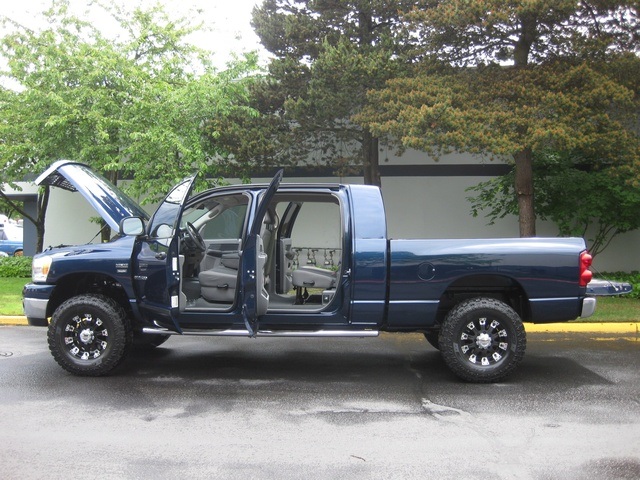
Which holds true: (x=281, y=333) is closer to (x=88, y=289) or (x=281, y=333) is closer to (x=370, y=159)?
(x=88, y=289)

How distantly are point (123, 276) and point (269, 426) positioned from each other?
2366mm

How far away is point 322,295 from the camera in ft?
22.8

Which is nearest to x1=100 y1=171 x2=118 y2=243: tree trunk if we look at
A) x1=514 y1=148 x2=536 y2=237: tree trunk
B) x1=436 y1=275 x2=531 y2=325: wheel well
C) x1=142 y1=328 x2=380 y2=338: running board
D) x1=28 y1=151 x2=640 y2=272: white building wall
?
x1=28 y1=151 x2=640 y2=272: white building wall

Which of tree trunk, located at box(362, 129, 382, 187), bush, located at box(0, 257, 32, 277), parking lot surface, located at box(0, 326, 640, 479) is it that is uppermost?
tree trunk, located at box(362, 129, 382, 187)

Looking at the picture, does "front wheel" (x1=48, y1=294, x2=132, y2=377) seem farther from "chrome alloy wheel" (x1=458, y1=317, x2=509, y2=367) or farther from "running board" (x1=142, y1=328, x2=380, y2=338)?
"chrome alloy wheel" (x1=458, y1=317, x2=509, y2=367)

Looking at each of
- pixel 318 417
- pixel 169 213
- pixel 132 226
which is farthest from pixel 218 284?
pixel 318 417

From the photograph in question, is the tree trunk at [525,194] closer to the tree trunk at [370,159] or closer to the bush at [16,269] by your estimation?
the tree trunk at [370,159]

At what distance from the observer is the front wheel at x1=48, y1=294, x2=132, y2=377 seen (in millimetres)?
6582

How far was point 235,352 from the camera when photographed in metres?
8.10

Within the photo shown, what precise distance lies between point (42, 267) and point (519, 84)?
8465 mm

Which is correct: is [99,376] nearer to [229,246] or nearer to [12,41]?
[229,246]

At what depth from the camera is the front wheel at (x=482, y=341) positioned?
6.41 metres

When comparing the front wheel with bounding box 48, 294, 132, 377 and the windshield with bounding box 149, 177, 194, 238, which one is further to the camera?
the front wheel with bounding box 48, 294, 132, 377

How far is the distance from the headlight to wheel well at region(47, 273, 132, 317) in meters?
0.19
